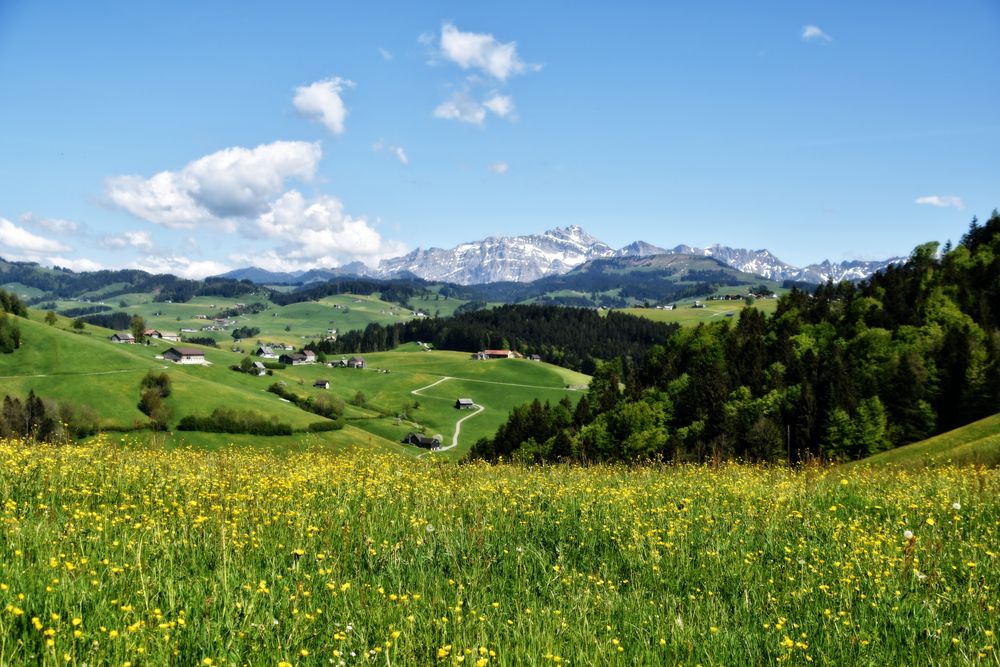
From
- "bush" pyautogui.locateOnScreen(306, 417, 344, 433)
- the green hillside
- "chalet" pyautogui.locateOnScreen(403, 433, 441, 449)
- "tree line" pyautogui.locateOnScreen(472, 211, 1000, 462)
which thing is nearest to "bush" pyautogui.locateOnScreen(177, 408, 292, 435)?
the green hillside

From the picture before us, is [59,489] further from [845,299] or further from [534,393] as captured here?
[534,393]

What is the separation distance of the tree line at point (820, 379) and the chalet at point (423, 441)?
3339 centimetres

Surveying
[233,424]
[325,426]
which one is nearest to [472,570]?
[325,426]

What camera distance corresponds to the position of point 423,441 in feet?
455

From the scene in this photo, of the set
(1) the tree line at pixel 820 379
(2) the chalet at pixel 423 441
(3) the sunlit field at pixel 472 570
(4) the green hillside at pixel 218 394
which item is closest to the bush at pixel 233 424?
(4) the green hillside at pixel 218 394

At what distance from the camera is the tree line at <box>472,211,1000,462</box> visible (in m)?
65.6

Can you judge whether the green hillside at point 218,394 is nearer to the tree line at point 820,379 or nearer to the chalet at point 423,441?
the chalet at point 423,441

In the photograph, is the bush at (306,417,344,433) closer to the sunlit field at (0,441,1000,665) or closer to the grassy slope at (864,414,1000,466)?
the grassy slope at (864,414,1000,466)

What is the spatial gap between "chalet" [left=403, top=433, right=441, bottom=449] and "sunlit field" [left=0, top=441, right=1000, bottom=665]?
5089 inches

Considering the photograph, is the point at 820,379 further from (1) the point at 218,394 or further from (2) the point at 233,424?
(1) the point at 218,394

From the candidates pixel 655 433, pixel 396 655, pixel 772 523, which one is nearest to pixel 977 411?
pixel 655 433

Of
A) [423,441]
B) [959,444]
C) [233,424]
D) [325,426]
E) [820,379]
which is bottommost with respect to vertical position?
[423,441]

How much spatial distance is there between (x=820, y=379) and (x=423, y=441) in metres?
90.8

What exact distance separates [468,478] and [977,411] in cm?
7448
